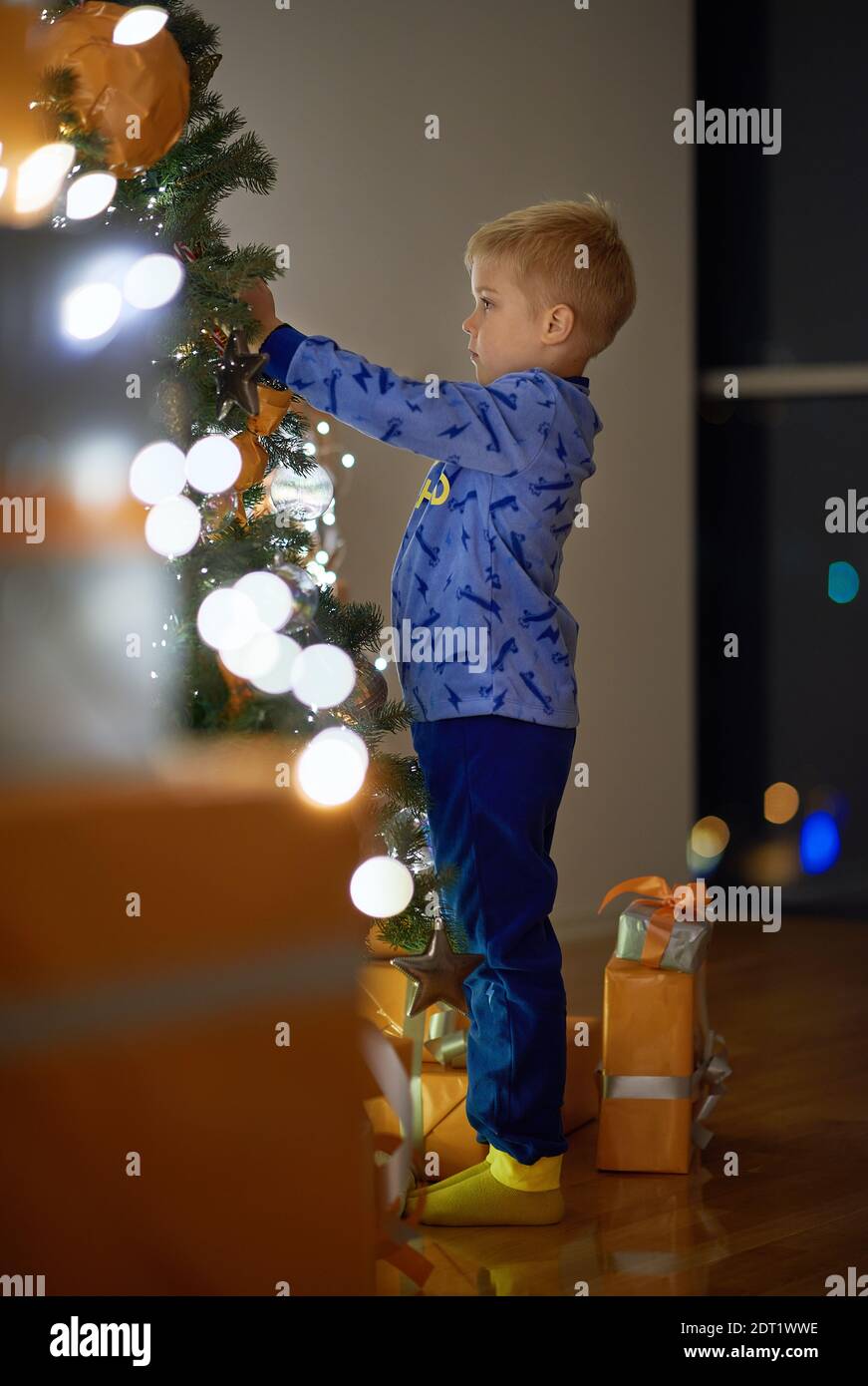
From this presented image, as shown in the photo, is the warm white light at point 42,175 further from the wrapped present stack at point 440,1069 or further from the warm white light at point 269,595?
the wrapped present stack at point 440,1069

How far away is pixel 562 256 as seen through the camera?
1585 mm

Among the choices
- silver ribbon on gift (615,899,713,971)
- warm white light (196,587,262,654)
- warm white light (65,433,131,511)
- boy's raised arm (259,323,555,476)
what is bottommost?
silver ribbon on gift (615,899,713,971)

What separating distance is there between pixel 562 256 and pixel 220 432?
0.43m

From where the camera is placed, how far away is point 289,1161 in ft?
3.67

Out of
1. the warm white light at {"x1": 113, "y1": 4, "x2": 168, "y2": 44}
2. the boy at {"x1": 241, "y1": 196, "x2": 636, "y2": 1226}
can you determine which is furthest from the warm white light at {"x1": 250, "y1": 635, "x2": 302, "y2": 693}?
the warm white light at {"x1": 113, "y1": 4, "x2": 168, "y2": 44}

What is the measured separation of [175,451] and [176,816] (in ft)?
1.10

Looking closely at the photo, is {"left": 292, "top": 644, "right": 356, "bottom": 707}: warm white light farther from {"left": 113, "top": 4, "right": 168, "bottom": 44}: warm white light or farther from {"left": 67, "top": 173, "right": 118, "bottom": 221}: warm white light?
{"left": 113, "top": 4, "right": 168, "bottom": 44}: warm white light

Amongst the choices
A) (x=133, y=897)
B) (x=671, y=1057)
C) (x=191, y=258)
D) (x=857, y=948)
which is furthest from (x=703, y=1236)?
(x=857, y=948)

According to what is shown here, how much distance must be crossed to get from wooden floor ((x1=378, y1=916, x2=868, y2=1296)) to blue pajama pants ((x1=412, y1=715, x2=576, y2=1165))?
115 millimetres

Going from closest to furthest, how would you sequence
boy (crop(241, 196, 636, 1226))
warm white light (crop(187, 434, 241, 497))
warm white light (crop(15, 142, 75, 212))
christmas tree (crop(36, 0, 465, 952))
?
warm white light (crop(15, 142, 75, 212))
christmas tree (crop(36, 0, 465, 952))
warm white light (crop(187, 434, 241, 497))
boy (crop(241, 196, 636, 1226))

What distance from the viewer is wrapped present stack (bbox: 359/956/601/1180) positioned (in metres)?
Answer: 1.58

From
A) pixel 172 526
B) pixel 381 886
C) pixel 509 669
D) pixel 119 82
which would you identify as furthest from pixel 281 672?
pixel 119 82

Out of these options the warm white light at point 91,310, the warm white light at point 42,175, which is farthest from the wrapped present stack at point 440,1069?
the warm white light at point 42,175

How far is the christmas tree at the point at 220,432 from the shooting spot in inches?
47.2
